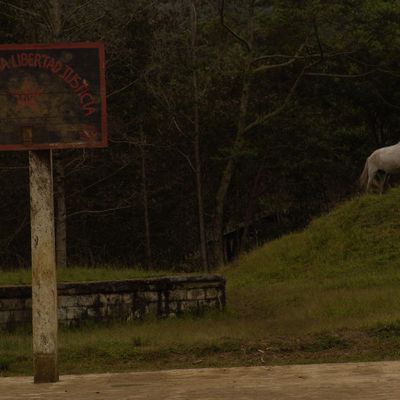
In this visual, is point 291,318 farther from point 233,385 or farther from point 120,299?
point 233,385

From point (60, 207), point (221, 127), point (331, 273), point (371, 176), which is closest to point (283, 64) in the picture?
point (221, 127)

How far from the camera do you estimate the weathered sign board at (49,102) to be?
27.0ft

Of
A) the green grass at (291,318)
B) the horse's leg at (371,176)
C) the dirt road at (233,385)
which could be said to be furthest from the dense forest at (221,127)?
the dirt road at (233,385)

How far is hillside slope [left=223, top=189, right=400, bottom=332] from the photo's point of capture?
13.5 meters

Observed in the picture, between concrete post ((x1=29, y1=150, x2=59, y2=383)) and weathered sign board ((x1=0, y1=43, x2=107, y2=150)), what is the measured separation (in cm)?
22

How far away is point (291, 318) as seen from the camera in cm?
1388

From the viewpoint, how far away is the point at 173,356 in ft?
36.8

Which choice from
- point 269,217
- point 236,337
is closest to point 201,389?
point 236,337

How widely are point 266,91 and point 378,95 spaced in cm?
440

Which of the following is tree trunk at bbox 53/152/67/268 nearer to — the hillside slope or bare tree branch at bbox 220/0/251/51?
the hillside slope

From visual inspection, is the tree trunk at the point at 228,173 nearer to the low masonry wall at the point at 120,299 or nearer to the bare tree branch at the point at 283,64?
the bare tree branch at the point at 283,64

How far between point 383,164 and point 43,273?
13567 mm

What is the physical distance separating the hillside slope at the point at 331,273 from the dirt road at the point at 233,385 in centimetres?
448

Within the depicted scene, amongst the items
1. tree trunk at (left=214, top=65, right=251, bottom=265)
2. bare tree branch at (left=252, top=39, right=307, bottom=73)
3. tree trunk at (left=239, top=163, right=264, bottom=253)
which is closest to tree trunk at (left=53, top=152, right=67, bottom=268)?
tree trunk at (left=214, top=65, right=251, bottom=265)
